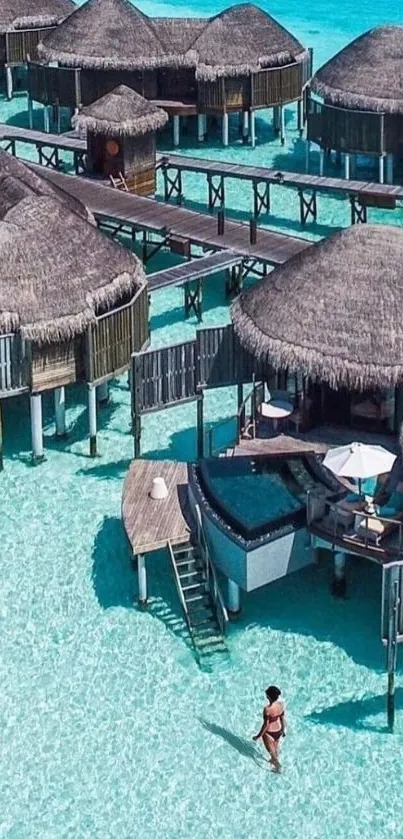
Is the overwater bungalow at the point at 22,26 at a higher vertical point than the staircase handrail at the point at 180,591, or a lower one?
higher

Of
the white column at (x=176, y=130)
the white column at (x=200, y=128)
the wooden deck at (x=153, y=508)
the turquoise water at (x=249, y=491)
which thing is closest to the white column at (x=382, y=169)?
the white column at (x=200, y=128)

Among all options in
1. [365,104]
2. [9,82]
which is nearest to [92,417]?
[365,104]

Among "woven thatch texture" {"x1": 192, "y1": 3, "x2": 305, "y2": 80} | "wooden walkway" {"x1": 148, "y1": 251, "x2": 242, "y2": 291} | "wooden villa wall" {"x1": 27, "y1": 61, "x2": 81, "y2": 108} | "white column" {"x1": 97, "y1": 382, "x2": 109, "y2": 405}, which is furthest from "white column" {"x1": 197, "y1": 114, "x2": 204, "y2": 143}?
"white column" {"x1": 97, "y1": 382, "x2": 109, "y2": 405}

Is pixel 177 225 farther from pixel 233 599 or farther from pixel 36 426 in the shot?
pixel 233 599

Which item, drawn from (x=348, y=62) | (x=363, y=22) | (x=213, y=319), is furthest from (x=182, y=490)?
(x=363, y=22)

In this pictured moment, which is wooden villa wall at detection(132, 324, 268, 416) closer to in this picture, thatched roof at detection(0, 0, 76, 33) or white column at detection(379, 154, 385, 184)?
white column at detection(379, 154, 385, 184)

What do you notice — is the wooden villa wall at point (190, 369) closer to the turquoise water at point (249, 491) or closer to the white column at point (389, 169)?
the turquoise water at point (249, 491)
